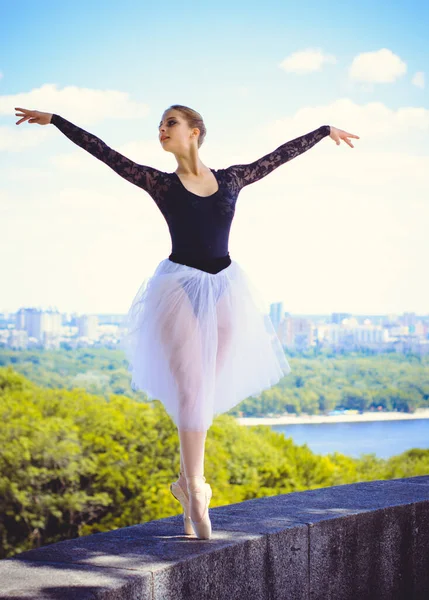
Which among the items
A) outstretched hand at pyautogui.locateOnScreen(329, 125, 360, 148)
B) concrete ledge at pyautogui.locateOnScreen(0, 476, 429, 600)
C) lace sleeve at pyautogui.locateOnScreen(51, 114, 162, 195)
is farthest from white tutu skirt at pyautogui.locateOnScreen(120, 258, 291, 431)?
outstretched hand at pyautogui.locateOnScreen(329, 125, 360, 148)

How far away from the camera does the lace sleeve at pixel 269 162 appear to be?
2938 mm

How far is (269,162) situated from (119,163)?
1.81 ft

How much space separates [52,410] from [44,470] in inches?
184

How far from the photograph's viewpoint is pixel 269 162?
3000 millimetres

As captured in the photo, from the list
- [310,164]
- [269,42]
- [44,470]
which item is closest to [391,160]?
[310,164]

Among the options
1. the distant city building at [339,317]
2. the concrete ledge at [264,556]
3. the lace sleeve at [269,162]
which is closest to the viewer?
the concrete ledge at [264,556]

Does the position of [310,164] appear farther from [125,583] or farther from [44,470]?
[125,583]

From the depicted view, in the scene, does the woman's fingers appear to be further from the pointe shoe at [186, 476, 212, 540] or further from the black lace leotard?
the pointe shoe at [186, 476, 212, 540]

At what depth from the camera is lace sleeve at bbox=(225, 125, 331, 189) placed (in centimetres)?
294

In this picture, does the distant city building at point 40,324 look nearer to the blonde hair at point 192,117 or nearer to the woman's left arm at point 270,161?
the woman's left arm at point 270,161

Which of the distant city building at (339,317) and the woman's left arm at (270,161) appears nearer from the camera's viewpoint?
the woman's left arm at (270,161)

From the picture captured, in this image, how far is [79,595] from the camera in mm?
2039

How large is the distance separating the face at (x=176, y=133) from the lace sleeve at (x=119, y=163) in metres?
0.12

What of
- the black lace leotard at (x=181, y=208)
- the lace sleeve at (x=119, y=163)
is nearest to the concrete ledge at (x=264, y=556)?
the black lace leotard at (x=181, y=208)
